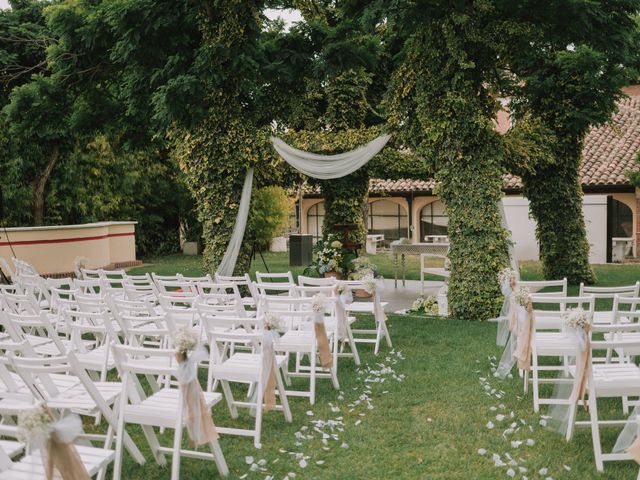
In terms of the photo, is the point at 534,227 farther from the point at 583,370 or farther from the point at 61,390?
the point at 61,390

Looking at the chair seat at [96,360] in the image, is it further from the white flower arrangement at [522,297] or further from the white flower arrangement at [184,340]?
the white flower arrangement at [522,297]

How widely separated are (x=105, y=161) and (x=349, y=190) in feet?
36.0

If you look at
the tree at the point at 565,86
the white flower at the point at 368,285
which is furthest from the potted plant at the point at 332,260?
the white flower at the point at 368,285

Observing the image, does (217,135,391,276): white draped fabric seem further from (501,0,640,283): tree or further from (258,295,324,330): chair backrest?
(258,295,324,330): chair backrest

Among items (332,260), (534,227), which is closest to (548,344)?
(332,260)

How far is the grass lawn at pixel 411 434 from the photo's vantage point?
4469 millimetres

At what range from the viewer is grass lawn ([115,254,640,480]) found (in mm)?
4469

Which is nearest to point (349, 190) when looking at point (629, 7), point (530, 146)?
point (530, 146)

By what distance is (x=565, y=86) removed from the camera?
13.6 m

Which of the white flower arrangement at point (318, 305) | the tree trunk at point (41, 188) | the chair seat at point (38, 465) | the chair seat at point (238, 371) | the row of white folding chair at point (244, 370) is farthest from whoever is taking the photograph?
the tree trunk at point (41, 188)

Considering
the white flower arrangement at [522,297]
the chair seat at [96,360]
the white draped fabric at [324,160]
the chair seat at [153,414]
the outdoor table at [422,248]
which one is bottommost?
the chair seat at [153,414]

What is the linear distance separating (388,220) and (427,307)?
1938cm

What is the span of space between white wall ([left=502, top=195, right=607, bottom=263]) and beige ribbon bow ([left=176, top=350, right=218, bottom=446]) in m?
18.9

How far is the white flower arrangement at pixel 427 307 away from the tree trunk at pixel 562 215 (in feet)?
15.9
